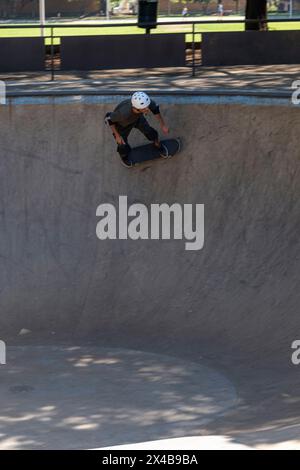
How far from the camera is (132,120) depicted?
42.4ft

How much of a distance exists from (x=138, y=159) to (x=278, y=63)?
6.25 m

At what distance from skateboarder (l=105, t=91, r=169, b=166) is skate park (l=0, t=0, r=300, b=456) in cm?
56

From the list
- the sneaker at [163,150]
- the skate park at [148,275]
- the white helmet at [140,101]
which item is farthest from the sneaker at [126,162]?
the white helmet at [140,101]

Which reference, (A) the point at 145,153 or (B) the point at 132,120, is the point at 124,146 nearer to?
(A) the point at 145,153

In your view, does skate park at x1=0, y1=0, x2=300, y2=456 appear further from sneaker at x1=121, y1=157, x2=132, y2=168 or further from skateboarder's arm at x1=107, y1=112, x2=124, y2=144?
skateboarder's arm at x1=107, y1=112, x2=124, y2=144

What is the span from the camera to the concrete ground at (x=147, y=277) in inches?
381

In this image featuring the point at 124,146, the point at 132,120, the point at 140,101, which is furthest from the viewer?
the point at 124,146

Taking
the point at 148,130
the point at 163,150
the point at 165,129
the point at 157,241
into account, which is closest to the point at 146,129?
the point at 148,130

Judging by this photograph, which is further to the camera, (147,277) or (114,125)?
(114,125)

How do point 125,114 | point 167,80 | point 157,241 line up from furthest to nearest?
point 167,80, point 157,241, point 125,114

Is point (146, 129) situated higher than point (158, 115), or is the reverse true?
point (158, 115)

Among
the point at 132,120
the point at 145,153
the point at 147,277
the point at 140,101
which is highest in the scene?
the point at 140,101

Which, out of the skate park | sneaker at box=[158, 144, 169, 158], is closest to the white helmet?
sneaker at box=[158, 144, 169, 158]

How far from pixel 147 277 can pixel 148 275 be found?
0.04 metres
